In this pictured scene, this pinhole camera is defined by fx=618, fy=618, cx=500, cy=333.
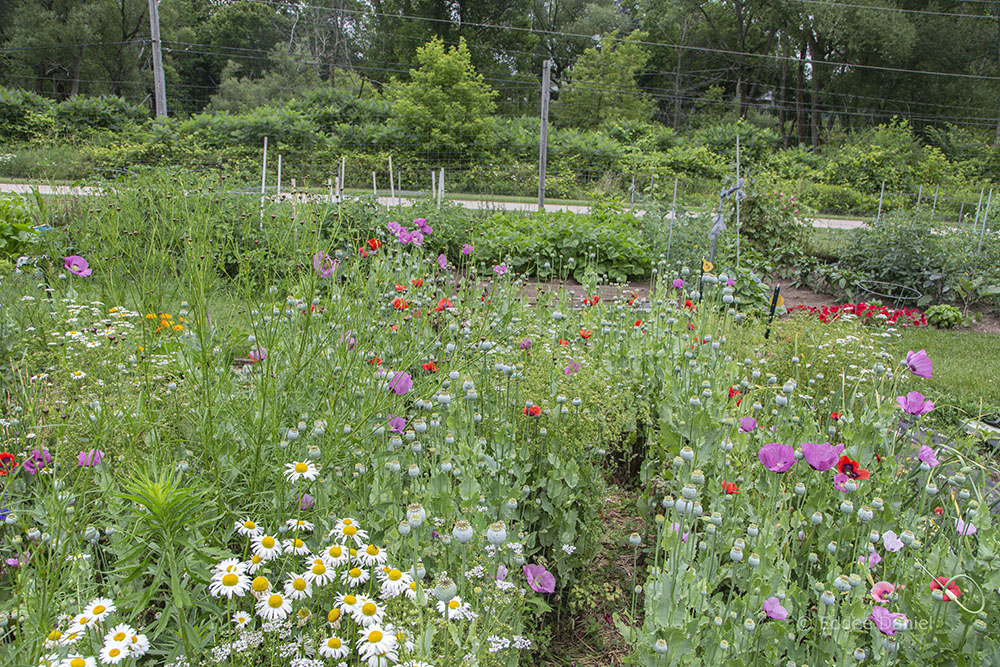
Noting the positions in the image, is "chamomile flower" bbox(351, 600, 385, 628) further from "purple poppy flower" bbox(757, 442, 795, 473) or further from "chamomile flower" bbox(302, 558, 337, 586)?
"purple poppy flower" bbox(757, 442, 795, 473)

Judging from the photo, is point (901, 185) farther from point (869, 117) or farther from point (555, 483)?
point (555, 483)

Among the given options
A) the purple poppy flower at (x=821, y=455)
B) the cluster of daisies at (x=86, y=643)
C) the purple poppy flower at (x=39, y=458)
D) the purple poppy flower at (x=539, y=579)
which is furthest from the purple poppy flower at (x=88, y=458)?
the purple poppy flower at (x=821, y=455)

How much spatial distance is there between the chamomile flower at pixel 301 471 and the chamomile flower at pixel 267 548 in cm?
20

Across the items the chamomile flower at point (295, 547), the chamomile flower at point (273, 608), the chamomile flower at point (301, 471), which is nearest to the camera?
the chamomile flower at point (273, 608)

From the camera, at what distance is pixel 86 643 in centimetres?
117

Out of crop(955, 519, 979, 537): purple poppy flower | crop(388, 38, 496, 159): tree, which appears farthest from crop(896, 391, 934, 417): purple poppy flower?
crop(388, 38, 496, 159): tree

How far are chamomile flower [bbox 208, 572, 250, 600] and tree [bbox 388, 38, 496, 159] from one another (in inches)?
595

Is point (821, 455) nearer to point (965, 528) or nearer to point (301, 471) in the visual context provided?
point (965, 528)

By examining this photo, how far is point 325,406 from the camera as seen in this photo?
77.8 inches

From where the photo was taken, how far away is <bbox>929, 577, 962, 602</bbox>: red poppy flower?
128 cm

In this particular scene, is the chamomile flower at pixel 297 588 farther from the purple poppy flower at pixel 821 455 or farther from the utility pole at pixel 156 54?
the utility pole at pixel 156 54

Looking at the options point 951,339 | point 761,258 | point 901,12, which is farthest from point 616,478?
point 901,12

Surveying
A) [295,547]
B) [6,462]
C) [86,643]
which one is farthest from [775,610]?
[6,462]

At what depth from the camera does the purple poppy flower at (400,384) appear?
75.5 inches
